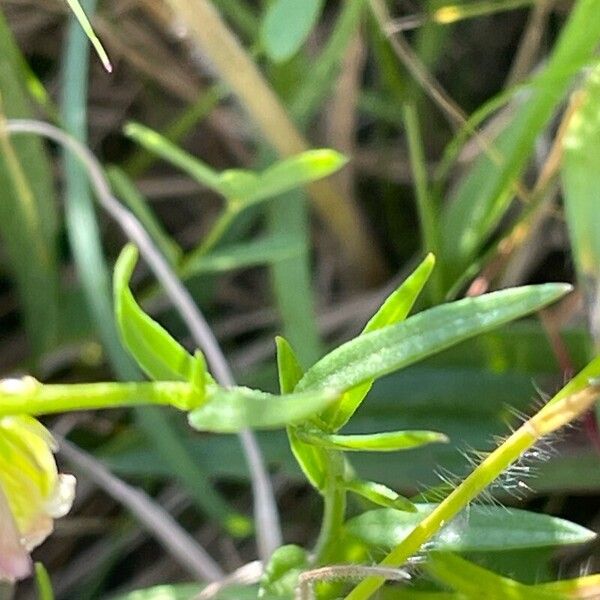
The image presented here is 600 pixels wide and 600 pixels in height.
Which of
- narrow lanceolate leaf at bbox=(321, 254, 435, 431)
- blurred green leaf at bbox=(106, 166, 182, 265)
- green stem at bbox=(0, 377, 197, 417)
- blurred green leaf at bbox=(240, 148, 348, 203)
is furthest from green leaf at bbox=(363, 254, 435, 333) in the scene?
blurred green leaf at bbox=(106, 166, 182, 265)

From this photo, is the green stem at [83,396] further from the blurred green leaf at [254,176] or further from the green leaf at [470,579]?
the blurred green leaf at [254,176]

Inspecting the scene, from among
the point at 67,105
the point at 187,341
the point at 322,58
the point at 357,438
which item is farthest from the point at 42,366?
the point at 357,438

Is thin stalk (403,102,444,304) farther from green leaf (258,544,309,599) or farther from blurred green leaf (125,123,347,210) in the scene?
green leaf (258,544,309,599)

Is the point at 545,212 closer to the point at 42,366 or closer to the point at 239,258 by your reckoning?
the point at 239,258

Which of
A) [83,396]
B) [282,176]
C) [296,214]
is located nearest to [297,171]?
[282,176]

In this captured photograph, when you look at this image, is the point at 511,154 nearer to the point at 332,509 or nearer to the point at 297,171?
the point at 297,171

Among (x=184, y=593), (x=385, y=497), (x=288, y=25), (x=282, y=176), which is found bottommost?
(x=184, y=593)

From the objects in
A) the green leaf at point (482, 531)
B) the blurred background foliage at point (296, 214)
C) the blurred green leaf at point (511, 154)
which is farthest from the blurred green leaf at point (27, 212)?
the green leaf at point (482, 531)
